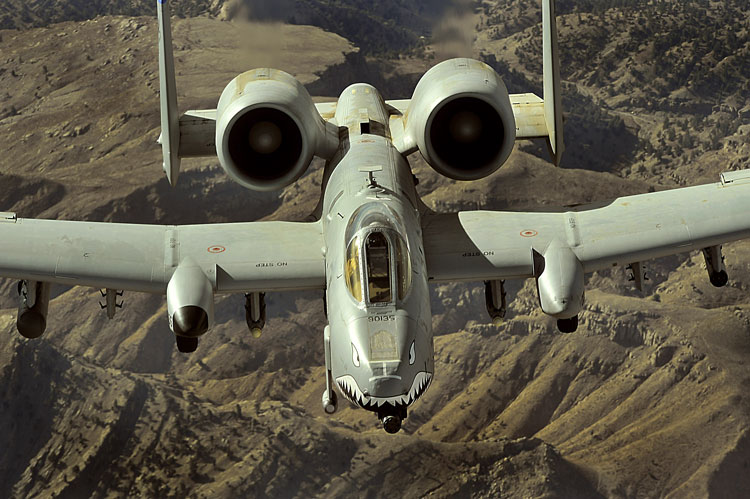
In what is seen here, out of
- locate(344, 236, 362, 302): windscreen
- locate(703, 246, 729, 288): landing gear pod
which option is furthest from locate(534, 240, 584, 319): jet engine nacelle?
locate(344, 236, 362, 302): windscreen

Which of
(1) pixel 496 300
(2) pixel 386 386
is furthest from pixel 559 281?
(2) pixel 386 386

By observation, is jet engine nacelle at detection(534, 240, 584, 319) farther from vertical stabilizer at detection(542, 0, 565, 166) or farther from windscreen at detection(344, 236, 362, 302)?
windscreen at detection(344, 236, 362, 302)

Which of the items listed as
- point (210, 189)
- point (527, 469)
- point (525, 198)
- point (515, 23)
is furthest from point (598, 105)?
point (527, 469)

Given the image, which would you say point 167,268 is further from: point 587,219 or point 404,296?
point 587,219

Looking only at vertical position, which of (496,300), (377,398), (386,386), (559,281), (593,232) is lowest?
(377,398)

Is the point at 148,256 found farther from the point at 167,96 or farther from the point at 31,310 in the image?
the point at 167,96
